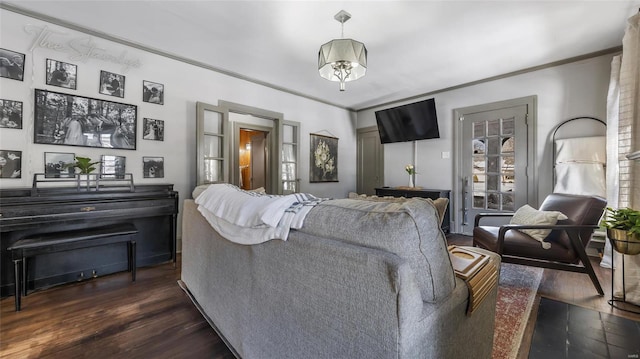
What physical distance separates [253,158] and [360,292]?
5.43 metres

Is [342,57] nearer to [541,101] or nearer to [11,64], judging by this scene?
[11,64]

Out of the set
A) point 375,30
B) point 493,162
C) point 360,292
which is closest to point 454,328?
point 360,292

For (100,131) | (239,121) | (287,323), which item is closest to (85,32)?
(100,131)

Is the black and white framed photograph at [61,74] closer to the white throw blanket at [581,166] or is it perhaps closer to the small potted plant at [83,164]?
the small potted plant at [83,164]

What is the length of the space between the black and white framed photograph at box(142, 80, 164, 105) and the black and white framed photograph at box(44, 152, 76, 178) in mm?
957

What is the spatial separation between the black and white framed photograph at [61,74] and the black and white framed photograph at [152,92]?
589 mm

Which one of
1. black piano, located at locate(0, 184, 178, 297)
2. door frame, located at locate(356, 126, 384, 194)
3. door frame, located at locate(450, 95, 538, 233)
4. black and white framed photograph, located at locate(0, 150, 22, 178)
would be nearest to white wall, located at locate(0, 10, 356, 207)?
black and white framed photograph, located at locate(0, 150, 22, 178)

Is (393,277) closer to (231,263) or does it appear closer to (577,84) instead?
(231,263)

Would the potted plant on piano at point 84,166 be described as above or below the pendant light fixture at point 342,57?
below

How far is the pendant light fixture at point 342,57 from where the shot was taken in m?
2.33

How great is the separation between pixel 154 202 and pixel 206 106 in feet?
4.68

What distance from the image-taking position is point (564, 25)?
8.59 feet

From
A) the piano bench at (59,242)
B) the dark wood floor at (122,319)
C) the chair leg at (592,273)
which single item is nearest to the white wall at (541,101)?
the chair leg at (592,273)

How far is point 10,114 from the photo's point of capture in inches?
91.1
